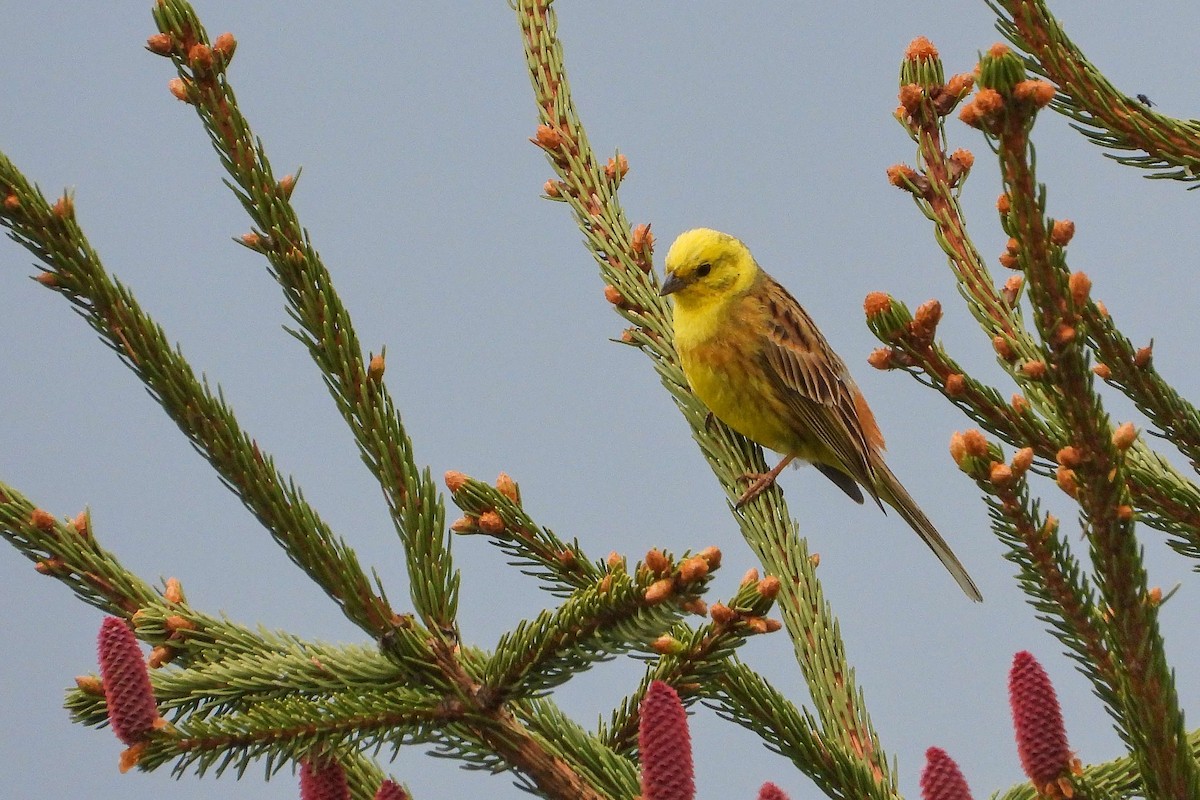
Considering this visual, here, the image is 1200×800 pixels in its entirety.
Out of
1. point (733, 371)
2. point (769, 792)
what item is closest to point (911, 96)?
point (733, 371)

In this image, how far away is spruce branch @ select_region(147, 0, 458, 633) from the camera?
192cm

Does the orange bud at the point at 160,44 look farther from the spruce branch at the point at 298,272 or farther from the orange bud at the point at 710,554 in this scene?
the orange bud at the point at 710,554

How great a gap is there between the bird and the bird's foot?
19.8 inches

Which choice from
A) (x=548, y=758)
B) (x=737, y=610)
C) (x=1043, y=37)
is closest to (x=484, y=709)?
(x=548, y=758)

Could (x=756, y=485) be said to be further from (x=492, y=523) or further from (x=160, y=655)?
(x=160, y=655)

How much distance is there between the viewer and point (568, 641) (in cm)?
168

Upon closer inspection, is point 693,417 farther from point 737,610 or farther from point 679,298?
point 737,610

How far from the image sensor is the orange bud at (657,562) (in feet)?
5.00

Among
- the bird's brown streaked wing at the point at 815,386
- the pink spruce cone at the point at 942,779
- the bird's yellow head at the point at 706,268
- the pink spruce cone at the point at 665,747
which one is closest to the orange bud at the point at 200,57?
the pink spruce cone at the point at 665,747

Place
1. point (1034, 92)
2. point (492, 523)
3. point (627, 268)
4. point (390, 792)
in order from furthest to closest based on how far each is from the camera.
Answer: point (627, 268)
point (492, 523)
point (390, 792)
point (1034, 92)

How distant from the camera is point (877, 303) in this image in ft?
7.16

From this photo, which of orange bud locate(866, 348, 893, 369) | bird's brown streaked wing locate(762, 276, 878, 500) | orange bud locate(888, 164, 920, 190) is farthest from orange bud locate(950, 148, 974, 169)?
bird's brown streaked wing locate(762, 276, 878, 500)

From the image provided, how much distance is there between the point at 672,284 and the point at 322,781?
271 centimetres

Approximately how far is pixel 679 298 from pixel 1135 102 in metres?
2.00
